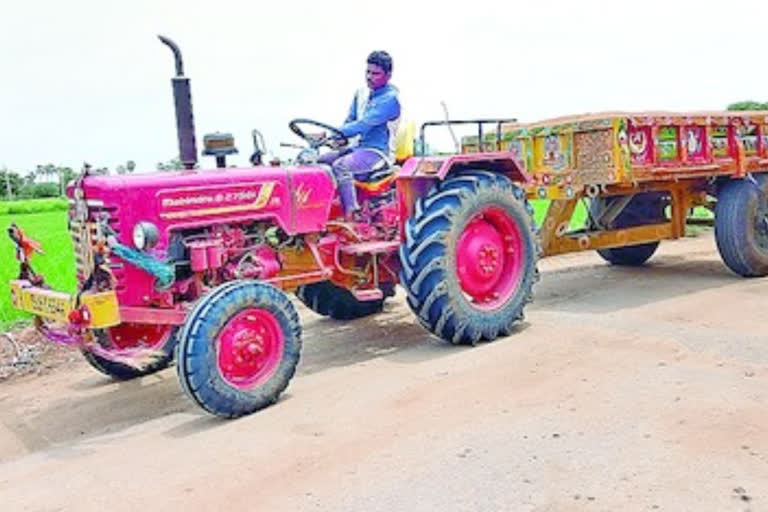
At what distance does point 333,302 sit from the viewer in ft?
24.0

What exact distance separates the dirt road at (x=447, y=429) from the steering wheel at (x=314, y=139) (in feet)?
4.84

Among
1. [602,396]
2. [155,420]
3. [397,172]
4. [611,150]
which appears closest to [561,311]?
[611,150]

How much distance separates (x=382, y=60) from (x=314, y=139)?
0.75m

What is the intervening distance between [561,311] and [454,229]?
57.2 inches

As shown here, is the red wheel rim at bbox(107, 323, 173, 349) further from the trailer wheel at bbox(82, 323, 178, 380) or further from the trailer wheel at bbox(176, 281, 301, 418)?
the trailer wheel at bbox(176, 281, 301, 418)

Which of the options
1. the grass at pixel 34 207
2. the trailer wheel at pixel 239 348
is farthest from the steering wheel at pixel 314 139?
the grass at pixel 34 207

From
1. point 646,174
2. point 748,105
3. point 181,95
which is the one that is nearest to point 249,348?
point 181,95

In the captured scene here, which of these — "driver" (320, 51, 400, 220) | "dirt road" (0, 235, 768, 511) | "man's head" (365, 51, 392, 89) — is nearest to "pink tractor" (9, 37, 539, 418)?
"driver" (320, 51, 400, 220)

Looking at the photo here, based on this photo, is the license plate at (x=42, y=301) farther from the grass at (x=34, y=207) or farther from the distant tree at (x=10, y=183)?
the distant tree at (x=10, y=183)

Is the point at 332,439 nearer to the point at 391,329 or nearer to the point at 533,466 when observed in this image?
the point at 533,466

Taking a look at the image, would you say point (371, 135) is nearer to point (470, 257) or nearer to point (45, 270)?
point (470, 257)

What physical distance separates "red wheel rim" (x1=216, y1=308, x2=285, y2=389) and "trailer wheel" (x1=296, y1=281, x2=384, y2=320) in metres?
2.15

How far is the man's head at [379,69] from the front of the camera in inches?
248

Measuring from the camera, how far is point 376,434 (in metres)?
4.34
